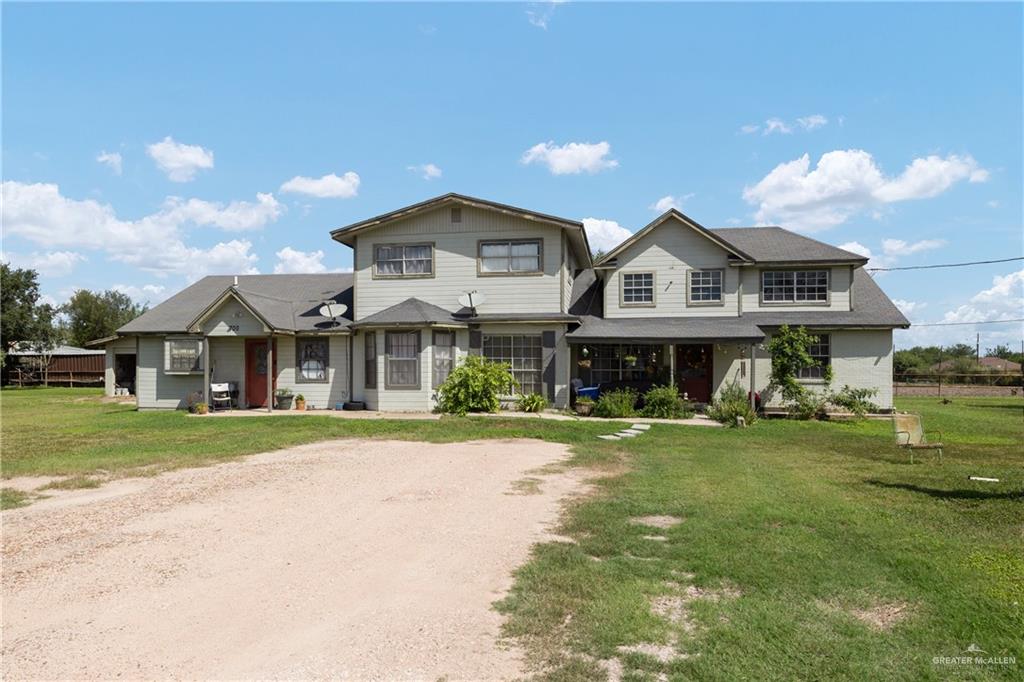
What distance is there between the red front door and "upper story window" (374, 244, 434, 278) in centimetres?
523

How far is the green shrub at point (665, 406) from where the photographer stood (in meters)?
18.4

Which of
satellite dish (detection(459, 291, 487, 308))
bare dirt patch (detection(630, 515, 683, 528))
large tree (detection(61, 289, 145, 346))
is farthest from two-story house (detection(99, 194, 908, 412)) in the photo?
large tree (detection(61, 289, 145, 346))

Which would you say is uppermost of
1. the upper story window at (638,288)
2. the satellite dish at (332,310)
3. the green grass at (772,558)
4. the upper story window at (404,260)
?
the upper story window at (404,260)

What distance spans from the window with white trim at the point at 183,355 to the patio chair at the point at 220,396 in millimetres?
1560

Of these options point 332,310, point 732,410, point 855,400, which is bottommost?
point 732,410

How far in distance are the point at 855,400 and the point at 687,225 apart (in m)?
7.98

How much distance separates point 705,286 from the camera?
2162 cm

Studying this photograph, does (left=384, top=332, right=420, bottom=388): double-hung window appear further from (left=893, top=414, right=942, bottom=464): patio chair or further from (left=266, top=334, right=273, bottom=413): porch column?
(left=893, top=414, right=942, bottom=464): patio chair

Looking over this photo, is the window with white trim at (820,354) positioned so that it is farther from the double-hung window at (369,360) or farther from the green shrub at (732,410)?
the double-hung window at (369,360)

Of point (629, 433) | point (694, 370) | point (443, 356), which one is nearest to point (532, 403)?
point (443, 356)

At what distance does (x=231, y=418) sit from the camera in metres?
19.0

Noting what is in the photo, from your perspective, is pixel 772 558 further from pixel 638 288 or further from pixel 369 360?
pixel 369 360

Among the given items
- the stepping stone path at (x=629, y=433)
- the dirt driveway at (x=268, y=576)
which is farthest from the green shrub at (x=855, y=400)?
the dirt driveway at (x=268, y=576)

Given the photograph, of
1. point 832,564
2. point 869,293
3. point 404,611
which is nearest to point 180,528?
point 404,611
